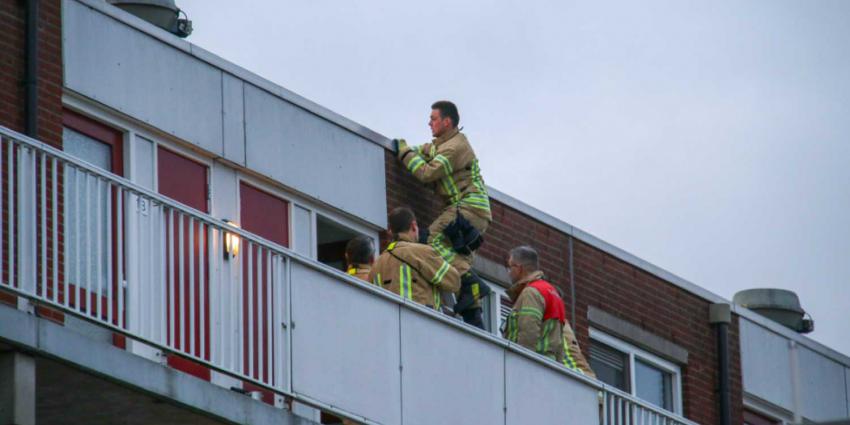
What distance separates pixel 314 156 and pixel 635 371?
5784mm

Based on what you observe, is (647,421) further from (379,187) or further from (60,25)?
(60,25)

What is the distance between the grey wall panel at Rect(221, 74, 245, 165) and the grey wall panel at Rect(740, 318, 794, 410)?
Answer: 844 centimetres

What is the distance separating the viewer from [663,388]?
2458 cm

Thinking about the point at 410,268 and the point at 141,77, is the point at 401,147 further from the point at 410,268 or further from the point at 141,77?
the point at 141,77

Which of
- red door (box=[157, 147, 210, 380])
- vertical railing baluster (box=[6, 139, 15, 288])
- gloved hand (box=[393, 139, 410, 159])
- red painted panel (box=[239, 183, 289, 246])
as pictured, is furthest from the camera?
gloved hand (box=[393, 139, 410, 159])

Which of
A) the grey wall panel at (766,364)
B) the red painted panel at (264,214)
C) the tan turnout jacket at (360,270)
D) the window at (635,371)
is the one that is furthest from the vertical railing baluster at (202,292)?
the grey wall panel at (766,364)

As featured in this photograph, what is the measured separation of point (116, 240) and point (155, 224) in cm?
48

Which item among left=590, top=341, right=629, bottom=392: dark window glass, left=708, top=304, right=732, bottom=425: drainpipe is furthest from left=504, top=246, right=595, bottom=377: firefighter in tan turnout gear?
left=708, top=304, right=732, bottom=425: drainpipe

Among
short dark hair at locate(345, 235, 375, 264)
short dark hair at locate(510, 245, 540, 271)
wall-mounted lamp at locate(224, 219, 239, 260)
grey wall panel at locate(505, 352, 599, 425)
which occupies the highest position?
short dark hair at locate(510, 245, 540, 271)

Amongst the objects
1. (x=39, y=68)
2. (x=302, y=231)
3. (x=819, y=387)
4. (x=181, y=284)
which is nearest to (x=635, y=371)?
(x=819, y=387)

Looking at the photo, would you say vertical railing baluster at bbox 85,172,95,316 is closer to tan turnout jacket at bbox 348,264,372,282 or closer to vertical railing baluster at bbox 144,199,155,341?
vertical railing baluster at bbox 144,199,155,341

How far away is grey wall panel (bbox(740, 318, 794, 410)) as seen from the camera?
2553cm

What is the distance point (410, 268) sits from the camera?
1764 cm

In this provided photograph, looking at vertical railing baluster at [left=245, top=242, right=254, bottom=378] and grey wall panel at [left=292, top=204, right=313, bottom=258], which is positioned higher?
grey wall panel at [left=292, top=204, right=313, bottom=258]
